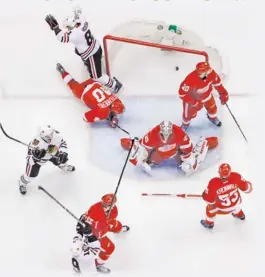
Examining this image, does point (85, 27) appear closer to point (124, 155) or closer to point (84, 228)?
point (124, 155)

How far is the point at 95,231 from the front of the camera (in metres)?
6.67

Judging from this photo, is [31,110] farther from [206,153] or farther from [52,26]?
[206,153]

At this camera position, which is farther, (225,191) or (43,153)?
(43,153)

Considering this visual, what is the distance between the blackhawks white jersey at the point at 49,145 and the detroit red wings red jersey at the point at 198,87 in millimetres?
1001

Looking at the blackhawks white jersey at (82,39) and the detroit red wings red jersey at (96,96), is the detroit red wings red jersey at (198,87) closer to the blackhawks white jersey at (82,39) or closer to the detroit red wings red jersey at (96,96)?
the detroit red wings red jersey at (96,96)

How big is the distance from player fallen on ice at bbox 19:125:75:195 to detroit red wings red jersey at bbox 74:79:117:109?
57 cm

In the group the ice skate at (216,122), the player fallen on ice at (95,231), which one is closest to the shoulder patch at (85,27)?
the ice skate at (216,122)

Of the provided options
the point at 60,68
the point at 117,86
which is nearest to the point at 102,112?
the point at 117,86

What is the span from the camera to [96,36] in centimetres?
825

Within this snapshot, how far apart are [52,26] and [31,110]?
75 cm

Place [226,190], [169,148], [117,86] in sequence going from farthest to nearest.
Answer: [117,86]
[169,148]
[226,190]

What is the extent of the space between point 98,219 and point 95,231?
9 centimetres

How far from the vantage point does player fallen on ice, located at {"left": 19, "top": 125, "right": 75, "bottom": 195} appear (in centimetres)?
692

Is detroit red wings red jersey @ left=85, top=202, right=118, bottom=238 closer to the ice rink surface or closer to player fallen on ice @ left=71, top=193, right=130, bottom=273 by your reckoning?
player fallen on ice @ left=71, top=193, right=130, bottom=273
